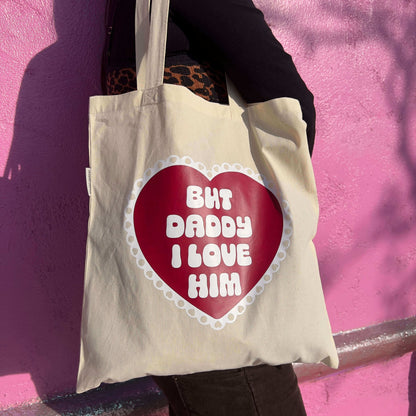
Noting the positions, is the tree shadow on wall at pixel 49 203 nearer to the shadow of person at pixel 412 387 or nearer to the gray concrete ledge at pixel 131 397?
the gray concrete ledge at pixel 131 397

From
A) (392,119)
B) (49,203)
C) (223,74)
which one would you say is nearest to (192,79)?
(223,74)

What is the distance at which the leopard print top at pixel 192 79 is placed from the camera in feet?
2.79

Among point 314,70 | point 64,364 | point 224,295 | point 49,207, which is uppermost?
point 314,70

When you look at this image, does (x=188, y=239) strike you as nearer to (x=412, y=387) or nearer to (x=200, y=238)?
(x=200, y=238)

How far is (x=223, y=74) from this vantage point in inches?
34.8

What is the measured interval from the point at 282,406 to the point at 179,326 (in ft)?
0.92

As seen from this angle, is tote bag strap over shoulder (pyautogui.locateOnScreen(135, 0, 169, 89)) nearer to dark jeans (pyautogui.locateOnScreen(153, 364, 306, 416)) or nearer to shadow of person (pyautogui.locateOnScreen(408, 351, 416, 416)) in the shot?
dark jeans (pyautogui.locateOnScreen(153, 364, 306, 416))

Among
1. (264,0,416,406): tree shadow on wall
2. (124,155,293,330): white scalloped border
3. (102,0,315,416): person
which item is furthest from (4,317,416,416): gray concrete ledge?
(124,155,293,330): white scalloped border

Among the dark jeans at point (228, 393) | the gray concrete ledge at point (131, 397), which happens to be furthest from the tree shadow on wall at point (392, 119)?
the dark jeans at point (228, 393)

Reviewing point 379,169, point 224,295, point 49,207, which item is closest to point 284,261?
point 224,295

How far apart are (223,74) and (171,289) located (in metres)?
0.42

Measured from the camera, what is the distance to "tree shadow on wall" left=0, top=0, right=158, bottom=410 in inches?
46.2

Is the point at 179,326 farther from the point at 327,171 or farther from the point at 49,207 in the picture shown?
the point at 327,171

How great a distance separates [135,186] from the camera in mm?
800
